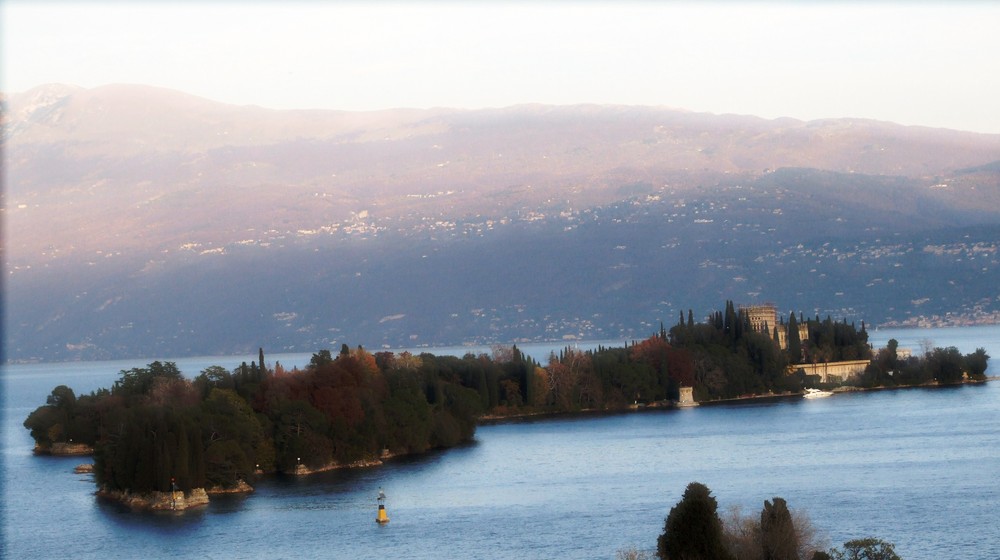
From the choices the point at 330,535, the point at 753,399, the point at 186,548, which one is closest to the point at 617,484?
the point at 330,535

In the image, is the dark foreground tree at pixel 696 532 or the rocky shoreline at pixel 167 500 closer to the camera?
the dark foreground tree at pixel 696 532

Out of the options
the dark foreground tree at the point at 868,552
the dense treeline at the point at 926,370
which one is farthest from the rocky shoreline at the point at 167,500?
the dense treeline at the point at 926,370

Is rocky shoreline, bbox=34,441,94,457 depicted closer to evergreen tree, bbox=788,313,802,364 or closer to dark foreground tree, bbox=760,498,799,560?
Answer: evergreen tree, bbox=788,313,802,364

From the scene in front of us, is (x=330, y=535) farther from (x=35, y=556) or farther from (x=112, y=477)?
(x=112, y=477)

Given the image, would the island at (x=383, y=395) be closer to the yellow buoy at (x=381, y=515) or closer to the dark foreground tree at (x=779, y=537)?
the yellow buoy at (x=381, y=515)

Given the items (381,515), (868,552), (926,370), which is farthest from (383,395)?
(926,370)

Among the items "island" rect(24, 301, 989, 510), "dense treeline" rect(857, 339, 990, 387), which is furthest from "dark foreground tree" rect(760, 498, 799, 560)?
"dense treeline" rect(857, 339, 990, 387)
